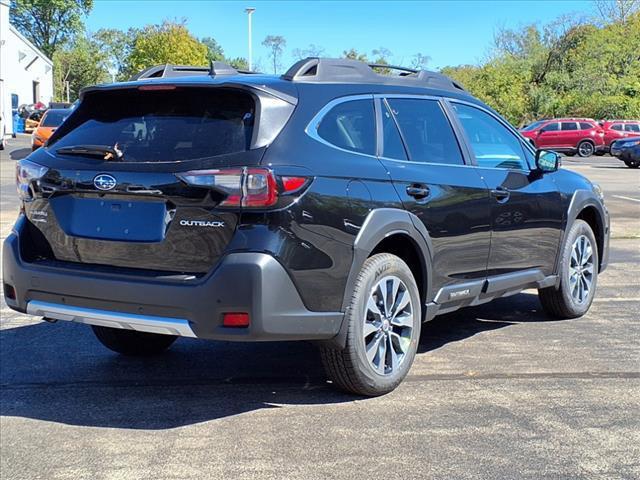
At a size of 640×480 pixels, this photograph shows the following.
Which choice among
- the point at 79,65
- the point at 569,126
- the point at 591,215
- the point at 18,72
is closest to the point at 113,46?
the point at 79,65

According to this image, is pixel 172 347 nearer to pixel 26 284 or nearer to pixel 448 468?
pixel 26 284

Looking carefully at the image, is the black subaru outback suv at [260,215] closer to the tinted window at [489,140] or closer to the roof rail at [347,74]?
the roof rail at [347,74]

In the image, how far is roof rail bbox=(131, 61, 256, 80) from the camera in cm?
456

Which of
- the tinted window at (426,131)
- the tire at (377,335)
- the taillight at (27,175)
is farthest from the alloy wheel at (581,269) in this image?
the taillight at (27,175)

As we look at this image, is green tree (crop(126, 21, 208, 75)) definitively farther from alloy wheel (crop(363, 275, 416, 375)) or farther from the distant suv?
alloy wheel (crop(363, 275, 416, 375))

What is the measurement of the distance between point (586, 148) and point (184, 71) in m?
35.9

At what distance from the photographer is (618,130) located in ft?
127

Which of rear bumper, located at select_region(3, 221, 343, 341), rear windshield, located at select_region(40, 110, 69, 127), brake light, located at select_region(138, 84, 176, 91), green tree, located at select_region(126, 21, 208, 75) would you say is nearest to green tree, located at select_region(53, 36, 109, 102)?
green tree, located at select_region(126, 21, 208, 75)

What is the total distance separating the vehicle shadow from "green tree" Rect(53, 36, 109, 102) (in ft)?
274

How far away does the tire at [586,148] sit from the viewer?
37.8m

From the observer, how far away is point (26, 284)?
14.1 ft

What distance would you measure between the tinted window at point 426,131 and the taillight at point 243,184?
52.3 inches

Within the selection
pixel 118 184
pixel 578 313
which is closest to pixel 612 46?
pixel 578 313

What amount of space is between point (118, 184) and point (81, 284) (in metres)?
0.57
